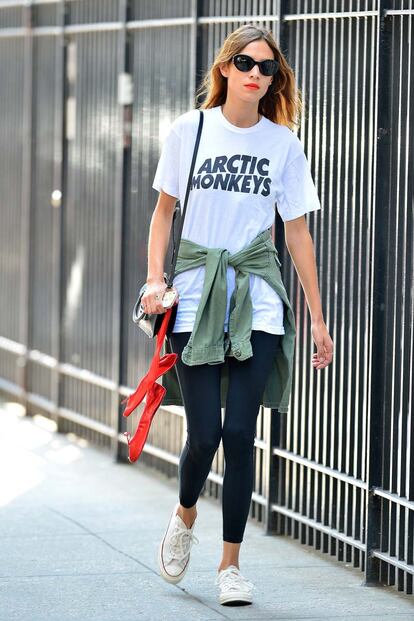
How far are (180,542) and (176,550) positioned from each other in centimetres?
4

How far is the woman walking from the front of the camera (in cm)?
521

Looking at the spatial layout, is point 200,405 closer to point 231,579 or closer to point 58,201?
point 231,579

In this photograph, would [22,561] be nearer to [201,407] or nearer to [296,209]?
[201,407]

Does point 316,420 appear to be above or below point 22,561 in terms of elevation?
above

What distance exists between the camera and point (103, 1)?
8891 millimetres

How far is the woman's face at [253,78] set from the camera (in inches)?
204

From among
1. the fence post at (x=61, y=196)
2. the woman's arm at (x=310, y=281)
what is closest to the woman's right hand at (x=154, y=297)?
the woman's arm at (x=310, y=281)

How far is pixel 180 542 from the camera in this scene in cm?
547

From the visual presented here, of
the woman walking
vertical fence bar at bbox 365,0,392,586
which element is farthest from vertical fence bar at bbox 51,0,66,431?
the woman walking

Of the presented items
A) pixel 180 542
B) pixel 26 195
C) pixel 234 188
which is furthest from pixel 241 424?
pixel 26 195

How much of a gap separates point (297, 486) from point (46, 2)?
4.67 m

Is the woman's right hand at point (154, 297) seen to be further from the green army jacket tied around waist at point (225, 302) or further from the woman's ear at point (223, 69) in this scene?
the woman's ear at point (223, 69)

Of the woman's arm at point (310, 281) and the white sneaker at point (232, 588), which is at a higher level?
the woman's arm at point (310, 281)

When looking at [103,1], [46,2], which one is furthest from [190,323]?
[46,2]
